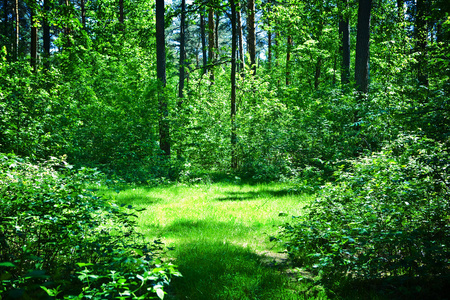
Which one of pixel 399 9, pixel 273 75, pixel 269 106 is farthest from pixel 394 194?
pixel 273 75

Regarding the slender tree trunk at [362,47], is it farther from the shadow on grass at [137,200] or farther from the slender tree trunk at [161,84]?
the shadow on grass at [137,200]

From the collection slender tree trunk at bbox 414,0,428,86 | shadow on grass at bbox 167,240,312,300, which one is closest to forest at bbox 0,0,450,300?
shadow on grass at bbox 167,240,312,300

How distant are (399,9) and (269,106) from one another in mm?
9044

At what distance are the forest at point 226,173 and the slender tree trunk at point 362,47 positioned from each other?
5 cm

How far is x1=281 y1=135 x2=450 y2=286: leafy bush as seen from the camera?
388cm

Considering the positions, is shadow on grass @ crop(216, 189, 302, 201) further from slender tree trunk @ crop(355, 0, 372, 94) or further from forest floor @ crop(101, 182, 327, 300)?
slender tree trunk @ crop(355, 0, 372, 94)

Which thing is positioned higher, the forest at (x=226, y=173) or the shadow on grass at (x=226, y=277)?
the forest at (x=226, y=173)

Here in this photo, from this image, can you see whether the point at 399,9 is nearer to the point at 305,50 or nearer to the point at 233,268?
the point at 305,50

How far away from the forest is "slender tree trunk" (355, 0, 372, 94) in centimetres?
5

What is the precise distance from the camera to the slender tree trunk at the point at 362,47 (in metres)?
11.6

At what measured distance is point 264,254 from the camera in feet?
17.7

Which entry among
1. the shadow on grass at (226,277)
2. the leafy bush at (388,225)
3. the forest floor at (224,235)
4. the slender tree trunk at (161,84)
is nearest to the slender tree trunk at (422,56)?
the leafy bush at (388,225)

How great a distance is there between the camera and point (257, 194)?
32.2 ft

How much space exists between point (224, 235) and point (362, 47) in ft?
31.5
